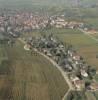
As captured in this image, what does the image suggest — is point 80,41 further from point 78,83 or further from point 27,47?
point 78,83

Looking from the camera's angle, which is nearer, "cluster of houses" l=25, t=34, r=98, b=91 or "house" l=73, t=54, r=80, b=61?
"cluster of houses" l=25, t=34, r=98, b=91

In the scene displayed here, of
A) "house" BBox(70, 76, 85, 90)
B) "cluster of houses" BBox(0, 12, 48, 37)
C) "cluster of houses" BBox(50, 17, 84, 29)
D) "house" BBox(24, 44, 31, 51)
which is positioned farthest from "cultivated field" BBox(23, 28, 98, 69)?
"house" BBox(70, 76, 85, 90)

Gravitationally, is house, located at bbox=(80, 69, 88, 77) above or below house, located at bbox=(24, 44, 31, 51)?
above

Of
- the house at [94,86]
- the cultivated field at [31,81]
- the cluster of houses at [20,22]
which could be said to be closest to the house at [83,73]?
the cultivated field at [31,81]

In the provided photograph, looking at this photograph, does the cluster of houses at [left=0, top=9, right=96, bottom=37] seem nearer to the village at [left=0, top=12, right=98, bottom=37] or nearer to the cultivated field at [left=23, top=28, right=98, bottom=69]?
the village at [left=0, top=12, right=98, bottom=37]

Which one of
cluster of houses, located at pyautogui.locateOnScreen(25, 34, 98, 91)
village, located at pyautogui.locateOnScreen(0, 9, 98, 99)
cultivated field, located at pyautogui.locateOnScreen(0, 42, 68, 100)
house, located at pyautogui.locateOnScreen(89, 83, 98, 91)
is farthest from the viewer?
village, located at pyautogui.locateOnScreen(0, 9, 98, 99)

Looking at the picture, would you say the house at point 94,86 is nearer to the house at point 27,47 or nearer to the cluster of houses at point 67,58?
the cluster of houses at point 67,58
